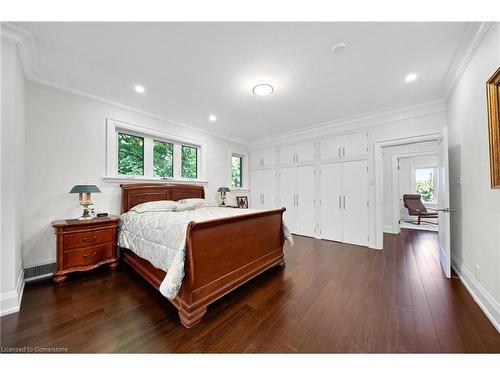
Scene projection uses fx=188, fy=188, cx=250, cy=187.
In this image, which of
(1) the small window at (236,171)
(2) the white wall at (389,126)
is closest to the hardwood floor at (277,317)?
(2) the white wall at (389,126)

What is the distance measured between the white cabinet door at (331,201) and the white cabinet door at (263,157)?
144 centimetres

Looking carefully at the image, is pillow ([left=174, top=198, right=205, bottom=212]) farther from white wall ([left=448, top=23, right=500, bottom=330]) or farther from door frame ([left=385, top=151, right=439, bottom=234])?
door frame ([left=385, top=151, right=439, bottom=234])

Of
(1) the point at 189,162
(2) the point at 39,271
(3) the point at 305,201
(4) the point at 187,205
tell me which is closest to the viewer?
(2) the point at 39,271

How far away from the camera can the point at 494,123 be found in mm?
1546

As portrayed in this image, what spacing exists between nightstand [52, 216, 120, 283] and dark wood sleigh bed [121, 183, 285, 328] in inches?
12.0

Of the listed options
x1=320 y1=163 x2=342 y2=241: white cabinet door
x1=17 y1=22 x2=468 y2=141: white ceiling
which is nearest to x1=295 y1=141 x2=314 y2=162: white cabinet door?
x1=320 y1=163 x2=342 y2=241: white cabinet door

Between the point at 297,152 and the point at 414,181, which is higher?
the point at 297,152

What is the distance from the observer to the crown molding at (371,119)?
315cm

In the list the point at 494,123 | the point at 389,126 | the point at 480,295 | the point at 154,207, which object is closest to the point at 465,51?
the point at 494,123

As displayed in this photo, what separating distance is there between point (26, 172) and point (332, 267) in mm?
4255

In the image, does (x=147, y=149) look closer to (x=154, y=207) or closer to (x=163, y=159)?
(x=163, y=159)

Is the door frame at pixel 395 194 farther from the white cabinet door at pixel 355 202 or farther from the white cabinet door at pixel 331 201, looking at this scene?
the white cabinet door at pixel 331 201

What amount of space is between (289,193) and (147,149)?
3404 mm
